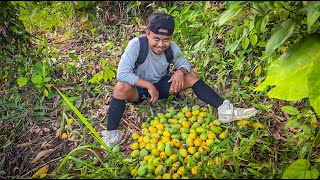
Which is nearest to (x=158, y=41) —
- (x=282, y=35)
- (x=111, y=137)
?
(x=111, y=137)

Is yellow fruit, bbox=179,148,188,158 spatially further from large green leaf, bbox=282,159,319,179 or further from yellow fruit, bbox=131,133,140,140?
large green leaf, bbox=282,159,319,179

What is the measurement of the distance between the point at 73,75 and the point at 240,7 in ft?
8.32

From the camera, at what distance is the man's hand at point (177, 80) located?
306 centimetres

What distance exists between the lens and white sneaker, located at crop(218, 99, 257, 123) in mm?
2986

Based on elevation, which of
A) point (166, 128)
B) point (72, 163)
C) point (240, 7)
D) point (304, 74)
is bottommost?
point (72, 163)

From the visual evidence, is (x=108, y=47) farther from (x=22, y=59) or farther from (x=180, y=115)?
(x=180, y=115)

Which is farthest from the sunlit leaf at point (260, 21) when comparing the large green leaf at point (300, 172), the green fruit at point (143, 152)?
the green fruit at point (143, 152)

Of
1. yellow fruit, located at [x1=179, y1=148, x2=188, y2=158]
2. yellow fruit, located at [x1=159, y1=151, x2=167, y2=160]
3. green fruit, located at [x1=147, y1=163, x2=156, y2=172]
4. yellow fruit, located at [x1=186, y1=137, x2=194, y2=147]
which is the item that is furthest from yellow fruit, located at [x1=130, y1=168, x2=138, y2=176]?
yellow fruit, located at [x1=186, y1=137, x2=194, y2=147]

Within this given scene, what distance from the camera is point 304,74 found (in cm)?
221

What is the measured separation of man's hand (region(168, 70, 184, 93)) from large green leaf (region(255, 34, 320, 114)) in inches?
32.8

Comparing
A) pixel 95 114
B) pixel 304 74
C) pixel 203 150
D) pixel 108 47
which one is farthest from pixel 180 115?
pixel 108 47

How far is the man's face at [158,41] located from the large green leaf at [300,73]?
87 centimetres

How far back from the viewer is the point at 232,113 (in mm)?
3002

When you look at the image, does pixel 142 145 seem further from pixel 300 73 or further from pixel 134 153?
pixel 300 73
